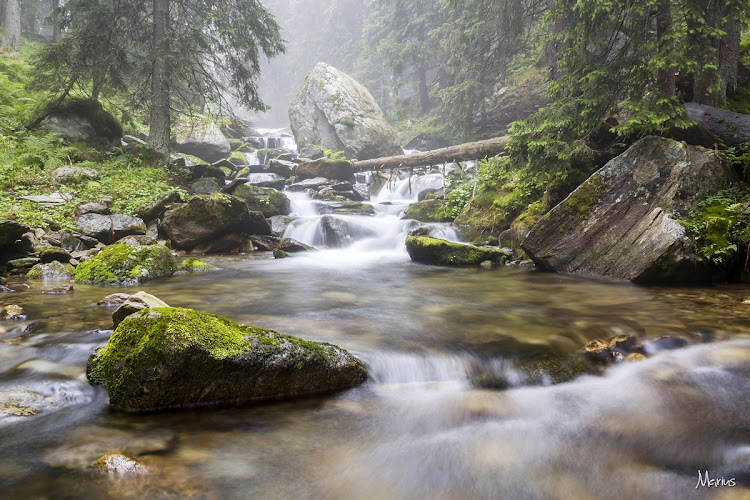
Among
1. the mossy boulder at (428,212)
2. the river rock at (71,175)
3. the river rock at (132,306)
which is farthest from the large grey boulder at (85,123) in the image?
the river rock at (132,306)

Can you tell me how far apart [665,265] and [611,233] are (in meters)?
1.06

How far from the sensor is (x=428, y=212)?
14.2 m

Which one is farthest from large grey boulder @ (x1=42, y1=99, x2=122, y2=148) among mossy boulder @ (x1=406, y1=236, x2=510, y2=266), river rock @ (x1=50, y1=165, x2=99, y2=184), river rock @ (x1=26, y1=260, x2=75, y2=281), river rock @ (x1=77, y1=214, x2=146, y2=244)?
mossy boulder @ (x1=406, y1=236, x2=510, y2=266)

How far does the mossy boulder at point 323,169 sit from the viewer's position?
66.6 ft

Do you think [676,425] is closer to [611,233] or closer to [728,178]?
[611,233]

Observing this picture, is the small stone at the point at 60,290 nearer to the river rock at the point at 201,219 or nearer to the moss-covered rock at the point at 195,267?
the moss-covered rock at the point at 195,267

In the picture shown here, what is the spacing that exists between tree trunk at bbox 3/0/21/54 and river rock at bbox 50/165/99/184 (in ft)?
40.2

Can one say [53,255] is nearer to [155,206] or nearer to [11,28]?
[155,206]

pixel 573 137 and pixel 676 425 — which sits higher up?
pixel 573 137

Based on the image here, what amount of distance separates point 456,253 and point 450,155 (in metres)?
7.00

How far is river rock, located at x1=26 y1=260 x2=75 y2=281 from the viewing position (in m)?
7.21

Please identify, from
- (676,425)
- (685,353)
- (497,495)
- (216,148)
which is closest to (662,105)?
(685,353)

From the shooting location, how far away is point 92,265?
7176 millimetres

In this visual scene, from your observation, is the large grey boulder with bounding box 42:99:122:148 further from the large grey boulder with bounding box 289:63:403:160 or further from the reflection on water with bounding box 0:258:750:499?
the large grey boulder with bounding box 289:63:403:160
